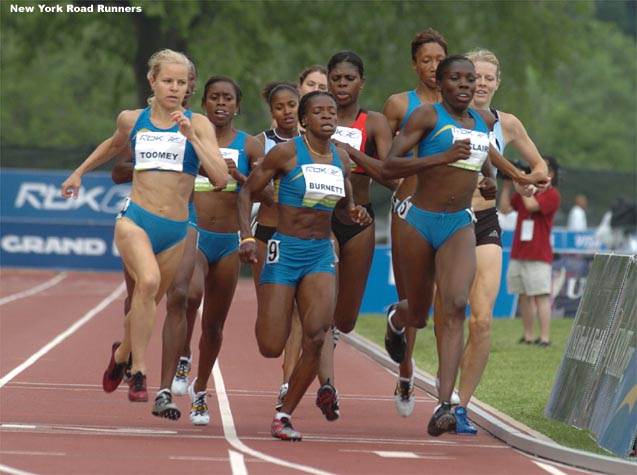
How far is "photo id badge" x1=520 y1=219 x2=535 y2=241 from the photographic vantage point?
768 inches

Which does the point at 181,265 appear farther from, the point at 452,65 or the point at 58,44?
the point at 58,44

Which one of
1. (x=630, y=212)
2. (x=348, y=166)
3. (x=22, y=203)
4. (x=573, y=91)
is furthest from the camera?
(x=573, y=91)

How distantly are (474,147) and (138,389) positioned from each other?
103 inches

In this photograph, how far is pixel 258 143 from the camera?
11195mm

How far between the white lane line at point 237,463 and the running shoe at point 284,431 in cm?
63

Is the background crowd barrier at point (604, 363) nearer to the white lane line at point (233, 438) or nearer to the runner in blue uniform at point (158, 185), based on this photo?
the white lane line at point (233, 438)

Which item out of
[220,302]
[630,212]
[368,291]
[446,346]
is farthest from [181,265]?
[630,212]

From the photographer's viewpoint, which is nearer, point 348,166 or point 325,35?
point 348,166

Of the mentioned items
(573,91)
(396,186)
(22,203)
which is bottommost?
(22,203)

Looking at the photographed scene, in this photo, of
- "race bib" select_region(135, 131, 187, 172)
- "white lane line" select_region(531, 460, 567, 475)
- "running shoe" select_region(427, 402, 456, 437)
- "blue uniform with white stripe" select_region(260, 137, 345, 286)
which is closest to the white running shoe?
"blue uniform with white stripe" select_region(260, 137, 345, 286)

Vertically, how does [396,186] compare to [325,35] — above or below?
below

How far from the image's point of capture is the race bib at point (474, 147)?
1009 cm

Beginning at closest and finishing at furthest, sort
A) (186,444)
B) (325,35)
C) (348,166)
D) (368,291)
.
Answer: (186,444)
(348,166)
(368,291)
(325,35)

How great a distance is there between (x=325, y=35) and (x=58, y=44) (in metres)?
7.22
